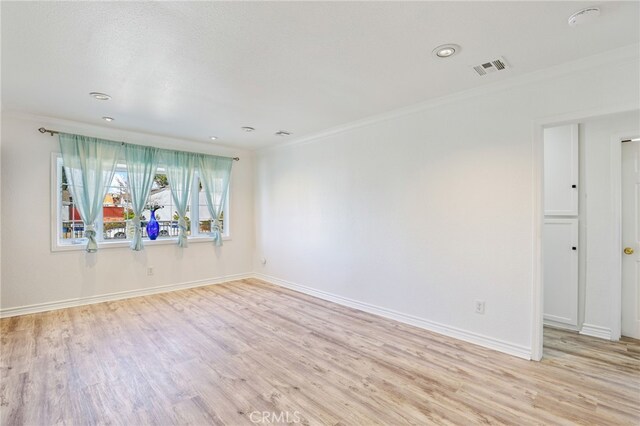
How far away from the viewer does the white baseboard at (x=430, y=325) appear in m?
2.79

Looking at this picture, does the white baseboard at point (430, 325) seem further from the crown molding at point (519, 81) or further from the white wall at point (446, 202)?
the crown molding at point (519, 81)

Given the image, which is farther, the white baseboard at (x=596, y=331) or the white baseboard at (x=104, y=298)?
the white baseboard at (x=104, y=298)

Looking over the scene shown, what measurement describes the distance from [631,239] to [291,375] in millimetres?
3711

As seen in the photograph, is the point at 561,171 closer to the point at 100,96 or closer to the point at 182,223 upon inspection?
the point at 100,96

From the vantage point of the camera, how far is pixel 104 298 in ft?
14.5

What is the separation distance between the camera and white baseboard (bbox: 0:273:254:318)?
12.6ft

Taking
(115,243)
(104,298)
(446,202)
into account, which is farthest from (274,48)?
(104,298)

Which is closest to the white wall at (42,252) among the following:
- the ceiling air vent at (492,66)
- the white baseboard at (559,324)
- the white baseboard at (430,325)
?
the white baseboard at (430,325)

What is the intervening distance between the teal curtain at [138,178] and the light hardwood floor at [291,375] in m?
1.37


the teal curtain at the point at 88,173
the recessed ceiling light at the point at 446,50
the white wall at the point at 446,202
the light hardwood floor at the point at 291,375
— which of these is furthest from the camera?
the teal curtain at the point at 88,173

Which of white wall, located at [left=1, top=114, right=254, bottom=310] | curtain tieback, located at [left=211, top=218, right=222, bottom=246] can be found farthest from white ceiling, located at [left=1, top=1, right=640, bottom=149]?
curtain tieback, located at [left=211, top=218, right=222, bottom=246]

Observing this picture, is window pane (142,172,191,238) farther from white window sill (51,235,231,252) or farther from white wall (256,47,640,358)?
white wall (256,47,640,358)

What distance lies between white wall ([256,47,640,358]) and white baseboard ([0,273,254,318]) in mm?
1938

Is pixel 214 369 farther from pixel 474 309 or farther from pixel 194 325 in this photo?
pixel 474 309
